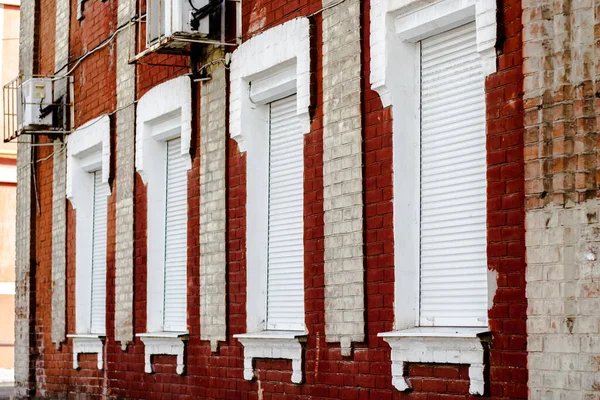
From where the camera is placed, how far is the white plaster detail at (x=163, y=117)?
13437 millimetres

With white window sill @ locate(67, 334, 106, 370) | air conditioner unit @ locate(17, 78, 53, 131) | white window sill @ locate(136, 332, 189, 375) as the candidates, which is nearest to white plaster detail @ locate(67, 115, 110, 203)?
air conditioner unit @ locate(17, 78, 53, 131)

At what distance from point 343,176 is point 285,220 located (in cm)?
149

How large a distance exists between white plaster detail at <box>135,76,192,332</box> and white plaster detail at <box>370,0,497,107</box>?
172 inches

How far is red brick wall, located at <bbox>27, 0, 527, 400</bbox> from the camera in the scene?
8523 millimetres

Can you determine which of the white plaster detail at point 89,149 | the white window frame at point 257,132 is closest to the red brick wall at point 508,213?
the white window frame at point 257,132

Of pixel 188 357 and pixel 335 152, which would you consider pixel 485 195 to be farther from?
pixel 188 357

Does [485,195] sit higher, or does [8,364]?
[485,195]

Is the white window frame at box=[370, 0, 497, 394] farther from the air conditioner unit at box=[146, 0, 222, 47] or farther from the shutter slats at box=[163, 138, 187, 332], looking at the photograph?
the shutter slats at box=[163, 138, 187, 332]

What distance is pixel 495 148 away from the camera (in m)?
8.70

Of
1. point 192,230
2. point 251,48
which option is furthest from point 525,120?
point 192,230

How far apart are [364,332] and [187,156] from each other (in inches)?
155

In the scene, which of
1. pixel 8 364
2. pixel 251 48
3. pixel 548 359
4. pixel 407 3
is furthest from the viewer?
pixel 8 364

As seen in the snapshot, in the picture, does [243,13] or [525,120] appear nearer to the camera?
[525,120]

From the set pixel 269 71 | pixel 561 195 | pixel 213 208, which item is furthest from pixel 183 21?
pixel 561 195
